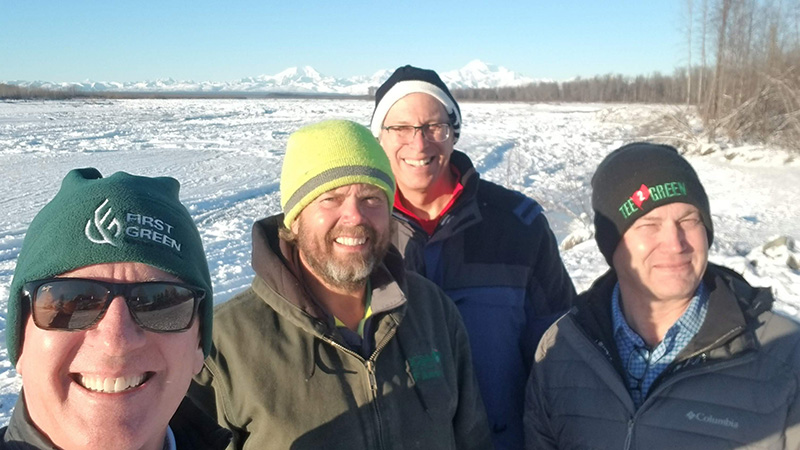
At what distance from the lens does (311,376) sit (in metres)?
1.88

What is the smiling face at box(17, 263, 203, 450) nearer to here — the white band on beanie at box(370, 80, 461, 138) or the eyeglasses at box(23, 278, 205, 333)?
the eyeglasses at box(23, 278, 205, 333)

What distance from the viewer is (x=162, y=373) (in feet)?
4.34

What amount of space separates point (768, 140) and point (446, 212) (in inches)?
748

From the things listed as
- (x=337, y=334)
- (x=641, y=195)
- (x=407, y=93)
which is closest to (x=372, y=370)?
(x=337, y=334)

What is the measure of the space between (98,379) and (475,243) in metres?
1.81

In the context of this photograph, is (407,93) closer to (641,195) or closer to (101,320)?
(641,195)

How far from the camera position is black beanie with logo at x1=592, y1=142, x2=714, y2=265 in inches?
85.0

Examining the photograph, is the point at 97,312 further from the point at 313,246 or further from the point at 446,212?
the point at 446,212

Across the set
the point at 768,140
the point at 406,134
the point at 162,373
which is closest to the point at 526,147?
the point at 768,140

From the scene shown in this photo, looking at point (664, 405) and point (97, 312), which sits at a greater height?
point (97, 312)

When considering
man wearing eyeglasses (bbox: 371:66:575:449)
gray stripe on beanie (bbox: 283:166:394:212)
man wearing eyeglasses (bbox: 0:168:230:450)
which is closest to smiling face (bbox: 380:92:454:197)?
man wearing eyeglasses (bbox: 371:66:575:449)

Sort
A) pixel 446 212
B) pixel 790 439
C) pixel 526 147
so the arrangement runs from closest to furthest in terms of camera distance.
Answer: pixel 790 439
pixel 446 212
pixel 526 147

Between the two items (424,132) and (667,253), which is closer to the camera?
(667,253)

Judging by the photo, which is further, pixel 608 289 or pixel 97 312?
pixel 608 289
